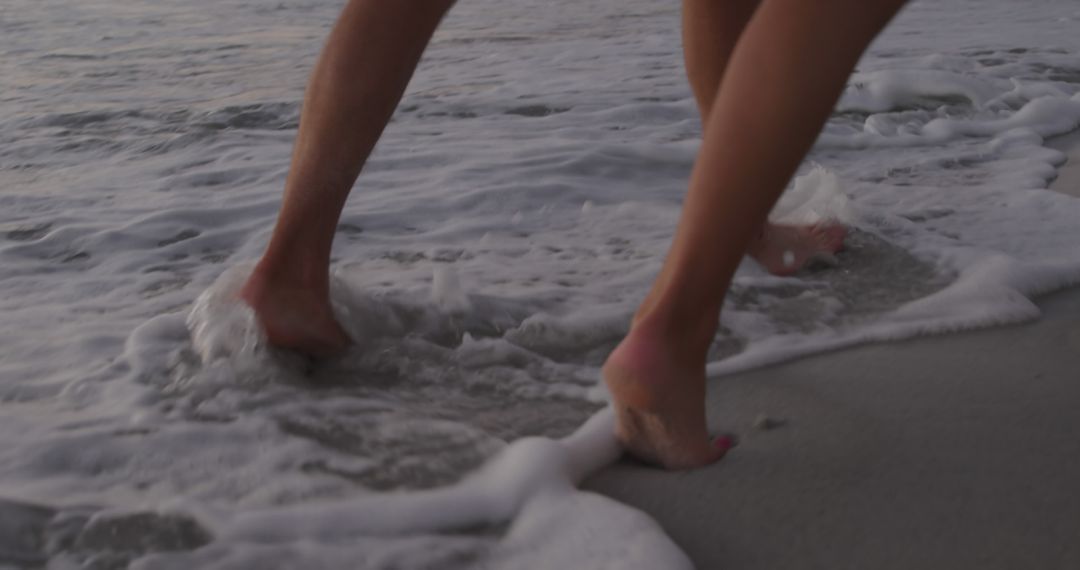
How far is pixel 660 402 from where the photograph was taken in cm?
137

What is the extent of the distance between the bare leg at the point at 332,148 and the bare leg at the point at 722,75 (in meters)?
0.60

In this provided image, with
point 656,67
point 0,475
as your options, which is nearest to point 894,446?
point 0,475

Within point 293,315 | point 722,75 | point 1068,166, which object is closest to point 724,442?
point 293,315

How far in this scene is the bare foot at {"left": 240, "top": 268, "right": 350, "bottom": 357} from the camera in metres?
1.71

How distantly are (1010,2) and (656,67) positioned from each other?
3690 mm

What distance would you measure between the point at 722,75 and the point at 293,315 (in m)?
0.99

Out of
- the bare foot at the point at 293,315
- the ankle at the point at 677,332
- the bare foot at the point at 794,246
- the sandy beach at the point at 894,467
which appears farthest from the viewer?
the bare foot at the point at 794,246

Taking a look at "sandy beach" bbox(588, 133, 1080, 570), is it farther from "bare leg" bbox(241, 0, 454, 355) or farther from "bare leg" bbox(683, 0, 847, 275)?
"bare leg" bbox(241, 0, 454, 355)

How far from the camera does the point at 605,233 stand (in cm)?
259

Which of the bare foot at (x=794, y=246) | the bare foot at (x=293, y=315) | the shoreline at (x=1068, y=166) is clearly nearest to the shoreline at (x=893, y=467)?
the bare foot at (x=794, y=246)

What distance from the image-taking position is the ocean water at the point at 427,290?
4.26 ft

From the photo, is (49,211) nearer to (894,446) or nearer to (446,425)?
(446,425)

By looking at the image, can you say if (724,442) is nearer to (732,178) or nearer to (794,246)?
(732,178)

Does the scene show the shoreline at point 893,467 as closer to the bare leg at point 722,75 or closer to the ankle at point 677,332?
the ankle at point 677,332
